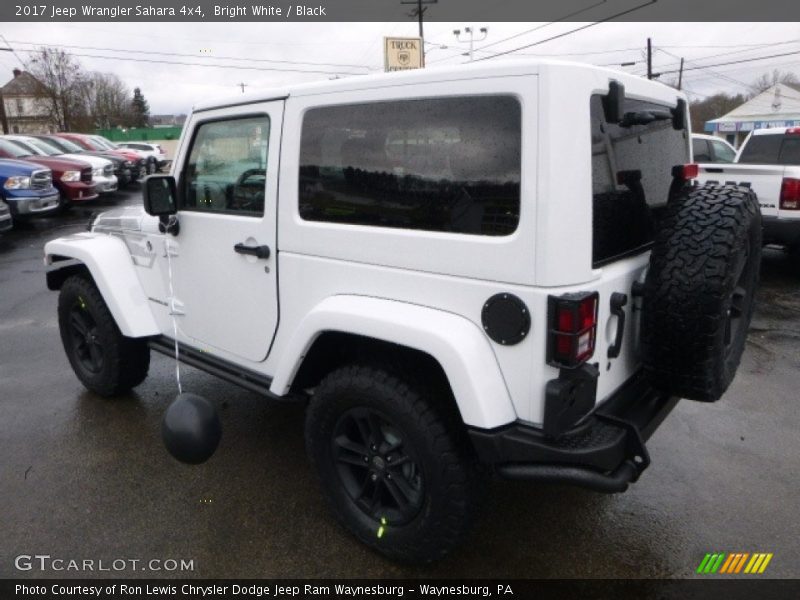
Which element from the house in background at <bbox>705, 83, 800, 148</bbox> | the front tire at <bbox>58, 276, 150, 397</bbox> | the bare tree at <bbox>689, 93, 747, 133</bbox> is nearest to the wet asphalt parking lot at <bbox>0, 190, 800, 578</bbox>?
the front tire at <bbox>58, 276, 150, 397</bbox>

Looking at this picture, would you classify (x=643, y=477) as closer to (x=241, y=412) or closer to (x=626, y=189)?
(x=626, y=189)

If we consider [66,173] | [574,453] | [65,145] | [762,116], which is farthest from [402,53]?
[762,116]

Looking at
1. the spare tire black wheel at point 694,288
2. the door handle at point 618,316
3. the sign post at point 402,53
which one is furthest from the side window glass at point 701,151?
the sign post at point 402,53

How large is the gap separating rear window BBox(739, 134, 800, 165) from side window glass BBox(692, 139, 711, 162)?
1639 mm

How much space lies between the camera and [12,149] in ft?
44.2

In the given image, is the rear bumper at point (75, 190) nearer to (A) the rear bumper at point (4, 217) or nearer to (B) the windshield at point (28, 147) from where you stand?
(B) the windshield at point (28, 147)

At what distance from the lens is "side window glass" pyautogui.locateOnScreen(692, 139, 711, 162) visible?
32.4ft

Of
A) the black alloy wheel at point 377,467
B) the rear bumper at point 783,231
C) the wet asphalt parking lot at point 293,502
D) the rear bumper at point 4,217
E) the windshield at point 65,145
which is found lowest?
the wet asphalt parking lot at point 293,502

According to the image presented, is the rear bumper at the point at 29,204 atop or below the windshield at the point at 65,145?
below

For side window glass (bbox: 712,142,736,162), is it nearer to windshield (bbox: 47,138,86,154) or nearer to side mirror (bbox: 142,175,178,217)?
side mirror (bbox: 142,175,178,217)

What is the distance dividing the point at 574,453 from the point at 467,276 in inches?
28.4

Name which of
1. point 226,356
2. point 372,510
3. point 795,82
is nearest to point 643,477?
point 372,510

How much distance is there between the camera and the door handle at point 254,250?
9.06 ft

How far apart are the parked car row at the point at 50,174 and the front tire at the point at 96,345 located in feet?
25.2
